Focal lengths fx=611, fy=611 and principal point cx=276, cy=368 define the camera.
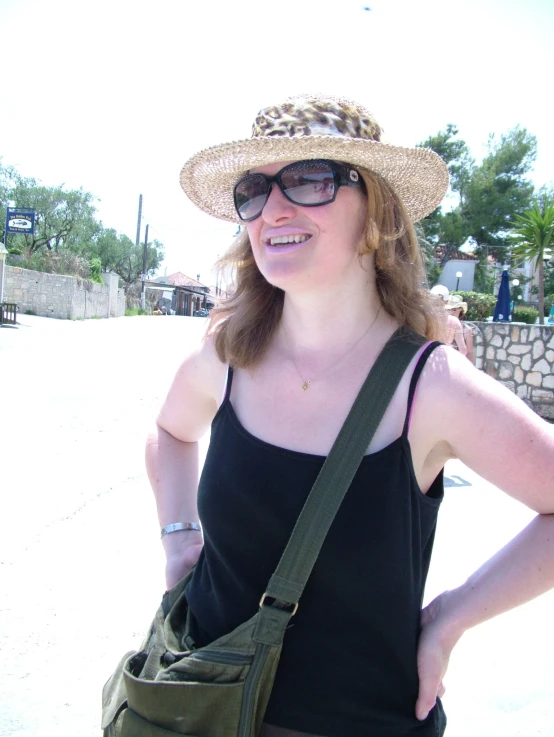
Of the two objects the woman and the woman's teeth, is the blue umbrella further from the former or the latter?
the woman's teeth

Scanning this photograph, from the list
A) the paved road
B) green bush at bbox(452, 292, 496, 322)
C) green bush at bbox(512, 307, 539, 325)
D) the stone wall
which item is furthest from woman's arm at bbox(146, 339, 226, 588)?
green bush at bbox(512, 307, 539, 325)

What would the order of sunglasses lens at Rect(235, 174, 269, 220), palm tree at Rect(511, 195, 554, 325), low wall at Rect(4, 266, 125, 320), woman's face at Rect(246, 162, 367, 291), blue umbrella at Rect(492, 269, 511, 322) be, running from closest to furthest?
woman's face at Rect(246, 162, 367, 291) < sunglasses lens at Rect(235, 174, 269, 220) < blue umbrella at Rect(492, 269, 511, 322) < palm tree at Rect(511, 195, 554, 325) < low wall at Rect(4, 266, 125, 320)

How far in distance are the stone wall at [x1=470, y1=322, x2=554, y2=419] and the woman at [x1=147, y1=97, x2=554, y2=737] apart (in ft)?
25.9

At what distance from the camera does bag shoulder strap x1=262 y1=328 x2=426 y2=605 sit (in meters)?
1.10

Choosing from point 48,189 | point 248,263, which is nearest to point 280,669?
point 248,263

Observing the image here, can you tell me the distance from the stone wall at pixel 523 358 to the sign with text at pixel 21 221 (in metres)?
25.0

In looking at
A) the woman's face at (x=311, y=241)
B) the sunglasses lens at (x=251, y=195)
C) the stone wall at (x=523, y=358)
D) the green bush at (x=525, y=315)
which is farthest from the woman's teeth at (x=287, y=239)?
the green bush at (x=525, y=315)

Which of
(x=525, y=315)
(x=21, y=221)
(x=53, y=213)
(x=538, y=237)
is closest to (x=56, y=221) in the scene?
(x=53, y=213)

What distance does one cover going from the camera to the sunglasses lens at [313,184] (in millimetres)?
1378

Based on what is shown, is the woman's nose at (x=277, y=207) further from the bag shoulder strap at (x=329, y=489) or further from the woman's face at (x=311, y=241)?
the bag shoulder strap at (x=329, y=489)

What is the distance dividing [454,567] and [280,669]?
2490mm

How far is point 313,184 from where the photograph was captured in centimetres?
139

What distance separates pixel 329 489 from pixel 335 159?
75 centimetres

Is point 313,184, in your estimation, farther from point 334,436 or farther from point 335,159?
point 334,436
